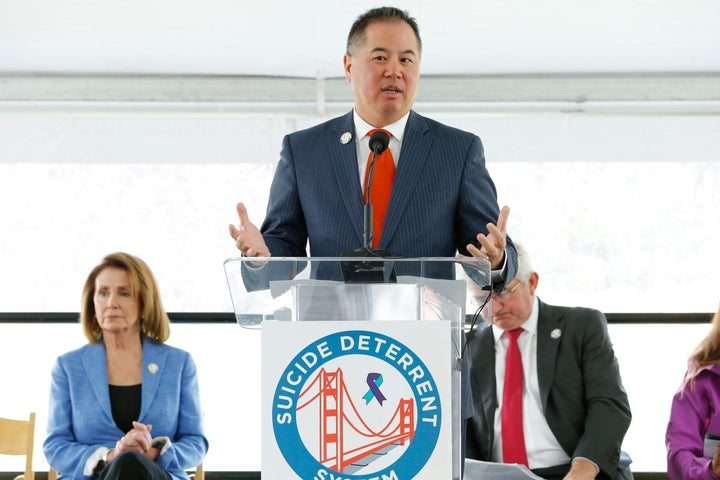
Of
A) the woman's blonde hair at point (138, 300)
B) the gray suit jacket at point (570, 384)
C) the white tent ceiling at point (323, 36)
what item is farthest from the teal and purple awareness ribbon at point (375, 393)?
the white tent ceiling at point (323, 36)

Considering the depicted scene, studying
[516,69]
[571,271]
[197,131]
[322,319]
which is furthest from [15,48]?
[322,319]

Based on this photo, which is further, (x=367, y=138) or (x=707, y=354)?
(x=707, y=354)

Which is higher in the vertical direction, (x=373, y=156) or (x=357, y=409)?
(x=373, y=156)

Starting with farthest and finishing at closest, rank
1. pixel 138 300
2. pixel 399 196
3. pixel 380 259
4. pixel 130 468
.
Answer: pixel 138 300
pixel 130 468
pixel 399 196
pixel 380 259

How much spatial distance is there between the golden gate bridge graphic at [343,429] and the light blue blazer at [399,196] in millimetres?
566

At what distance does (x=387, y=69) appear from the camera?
2092 mm

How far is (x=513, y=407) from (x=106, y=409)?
1493 millimetres

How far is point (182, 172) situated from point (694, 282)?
2.85 meters

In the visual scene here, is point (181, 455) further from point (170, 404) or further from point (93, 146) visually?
point (93, 146)

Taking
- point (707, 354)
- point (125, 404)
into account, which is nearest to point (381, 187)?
point (707, 354)

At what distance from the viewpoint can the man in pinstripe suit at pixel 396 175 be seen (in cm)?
206

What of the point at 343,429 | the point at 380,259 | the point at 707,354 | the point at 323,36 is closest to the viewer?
the point at 343,429

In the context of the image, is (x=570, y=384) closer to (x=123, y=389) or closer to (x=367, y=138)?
(x=367, y=138)

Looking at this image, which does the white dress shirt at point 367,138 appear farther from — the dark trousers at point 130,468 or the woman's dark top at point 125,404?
the woman's dark top at point 125,404
